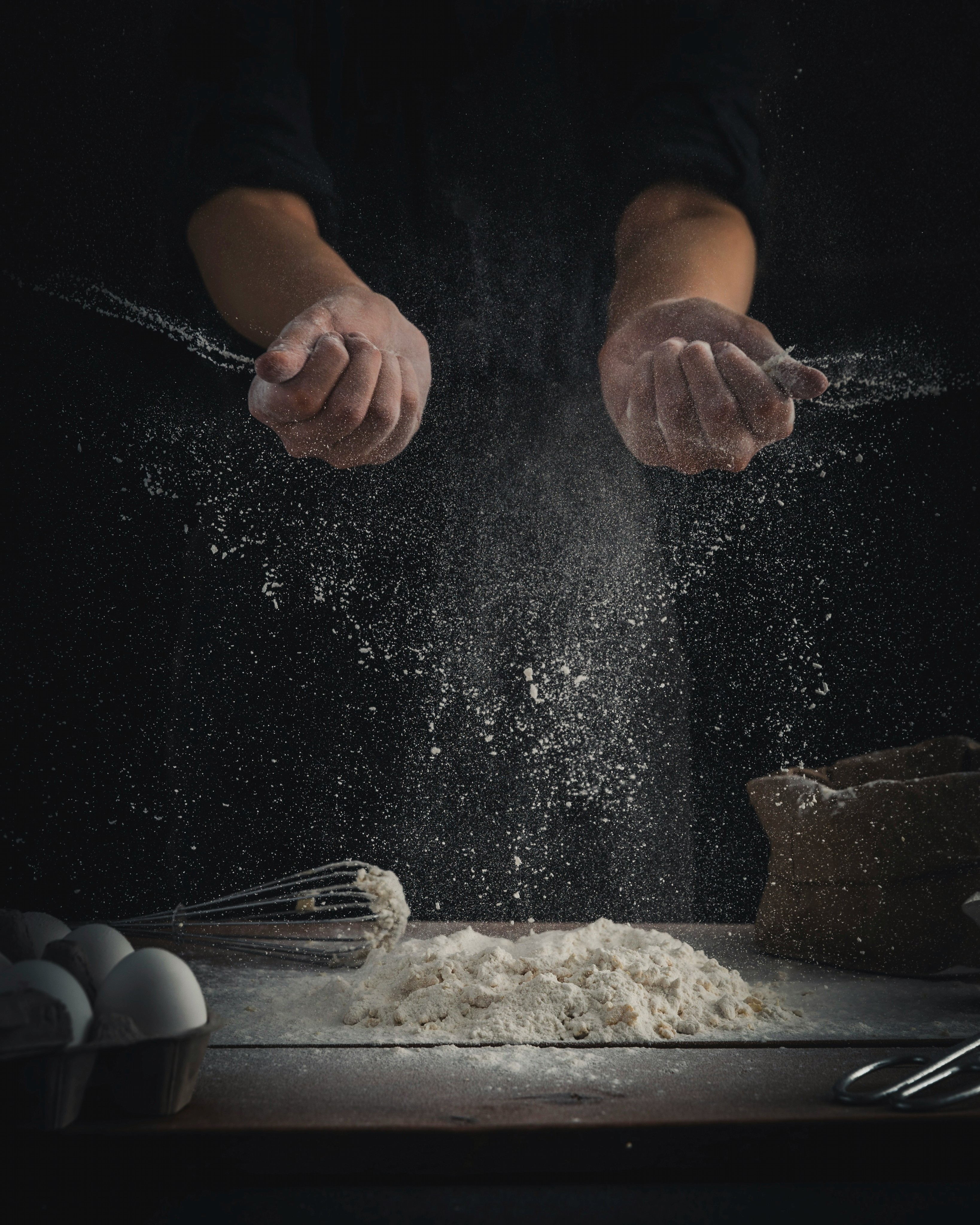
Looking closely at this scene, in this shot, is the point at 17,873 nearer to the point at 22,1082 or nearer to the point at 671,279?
the point at 22,1082

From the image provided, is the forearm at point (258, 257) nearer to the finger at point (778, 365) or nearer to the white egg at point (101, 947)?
the finger at point (778, 365)

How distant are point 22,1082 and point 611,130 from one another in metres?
0.67

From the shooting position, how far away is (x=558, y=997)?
427mm

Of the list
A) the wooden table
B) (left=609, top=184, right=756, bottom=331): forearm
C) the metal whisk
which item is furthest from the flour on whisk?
(left=609, top=184, right=756, bottom=331): forearm

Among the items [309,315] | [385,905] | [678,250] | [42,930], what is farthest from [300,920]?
[678,250]

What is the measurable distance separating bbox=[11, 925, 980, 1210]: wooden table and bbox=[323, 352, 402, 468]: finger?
371 millimetres

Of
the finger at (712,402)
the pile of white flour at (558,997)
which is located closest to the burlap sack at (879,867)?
the pile of white flour at (558,997)

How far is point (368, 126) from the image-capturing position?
0.69 m

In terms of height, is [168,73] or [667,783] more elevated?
[168,73]

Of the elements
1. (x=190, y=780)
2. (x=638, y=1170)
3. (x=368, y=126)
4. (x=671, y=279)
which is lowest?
(x=638, y=1170)

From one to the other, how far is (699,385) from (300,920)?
44cm

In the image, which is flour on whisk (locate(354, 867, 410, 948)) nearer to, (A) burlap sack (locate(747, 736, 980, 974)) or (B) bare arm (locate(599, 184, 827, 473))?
(A) burlap sack (locate(747, 736, 980, 974))

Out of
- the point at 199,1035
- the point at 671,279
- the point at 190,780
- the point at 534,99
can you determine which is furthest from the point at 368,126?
the point at 199,1035

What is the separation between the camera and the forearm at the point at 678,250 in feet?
2.23
